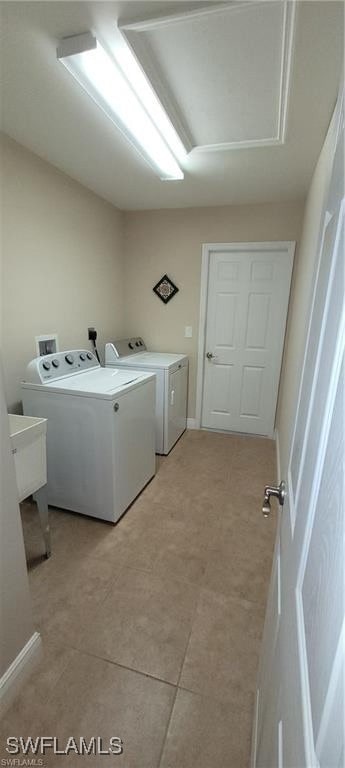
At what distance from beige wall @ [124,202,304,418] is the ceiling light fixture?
42.9 inches

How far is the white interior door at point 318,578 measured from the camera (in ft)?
1.05

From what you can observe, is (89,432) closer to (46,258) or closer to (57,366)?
(57,366)

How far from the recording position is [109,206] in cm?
303

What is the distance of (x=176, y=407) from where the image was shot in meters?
3.15

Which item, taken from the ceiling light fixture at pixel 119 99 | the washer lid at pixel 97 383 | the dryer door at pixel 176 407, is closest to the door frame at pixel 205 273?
the dryer door at pixel 176 407

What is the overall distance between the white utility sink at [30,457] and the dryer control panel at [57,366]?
41cm

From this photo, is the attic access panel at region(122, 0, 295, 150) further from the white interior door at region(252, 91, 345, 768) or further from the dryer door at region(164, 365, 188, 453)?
the dryer door at region(164, 365, 188, 453)

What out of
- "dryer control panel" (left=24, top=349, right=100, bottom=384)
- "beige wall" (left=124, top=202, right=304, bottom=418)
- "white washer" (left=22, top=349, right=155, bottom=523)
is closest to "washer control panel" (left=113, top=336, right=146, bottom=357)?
"beige wall" (left=124, top=202, right=304, bottom=418)

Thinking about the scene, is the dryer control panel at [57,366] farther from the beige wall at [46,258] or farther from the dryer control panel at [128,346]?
the dryer control panel at [128,346]

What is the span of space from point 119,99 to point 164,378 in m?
1.85

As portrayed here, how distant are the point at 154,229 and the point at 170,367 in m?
1.54

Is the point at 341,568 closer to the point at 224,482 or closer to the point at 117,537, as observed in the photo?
the point at 117,537

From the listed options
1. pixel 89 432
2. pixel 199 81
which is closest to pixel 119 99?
pixel 199 81

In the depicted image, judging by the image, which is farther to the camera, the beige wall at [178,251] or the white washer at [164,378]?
the beige wall at [178,251]
